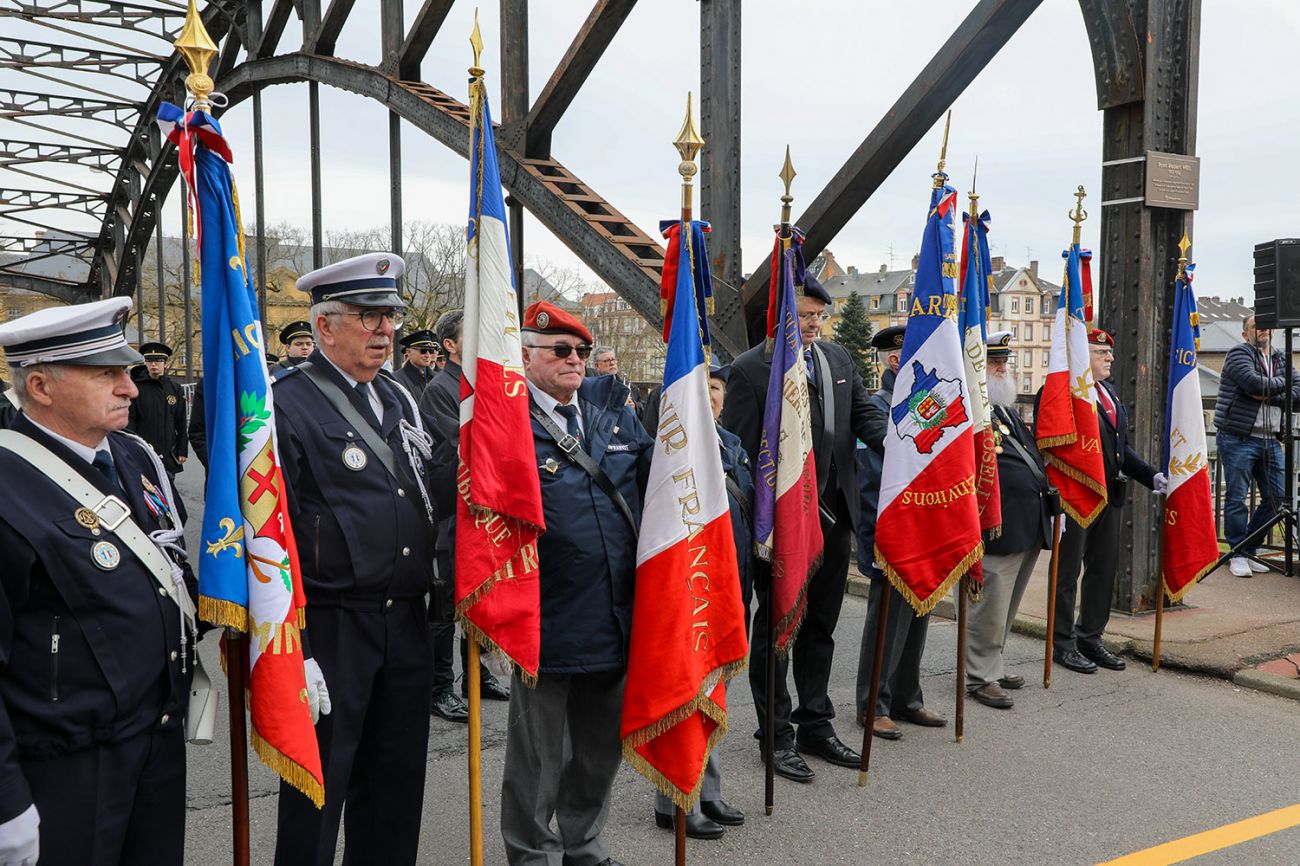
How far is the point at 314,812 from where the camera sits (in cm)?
293

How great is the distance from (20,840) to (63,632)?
416mm

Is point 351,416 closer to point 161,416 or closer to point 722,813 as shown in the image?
point 722,813

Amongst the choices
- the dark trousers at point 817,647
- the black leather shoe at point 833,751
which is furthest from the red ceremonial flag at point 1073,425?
the black leather shoe at point 833,751

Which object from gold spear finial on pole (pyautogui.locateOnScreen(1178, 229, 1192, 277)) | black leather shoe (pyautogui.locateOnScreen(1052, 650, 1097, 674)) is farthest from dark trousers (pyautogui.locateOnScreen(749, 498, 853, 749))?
gold spear finial on pole (pyautogui.locateOnScreen(1178, 229, 1192, 277))

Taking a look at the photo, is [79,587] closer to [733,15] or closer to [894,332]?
[894,332]

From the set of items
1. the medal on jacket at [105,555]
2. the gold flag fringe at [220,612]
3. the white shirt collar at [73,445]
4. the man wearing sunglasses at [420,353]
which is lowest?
the gold flag fringe at [220,612]

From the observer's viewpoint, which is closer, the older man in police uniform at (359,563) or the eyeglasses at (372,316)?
the older man in police uniform at (359,563)

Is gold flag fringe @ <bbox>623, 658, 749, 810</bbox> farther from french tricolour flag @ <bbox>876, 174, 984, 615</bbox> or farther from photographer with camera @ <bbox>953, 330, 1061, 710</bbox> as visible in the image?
photographer with camera @ <bbox>953, 330, 1061, 710</bbox>

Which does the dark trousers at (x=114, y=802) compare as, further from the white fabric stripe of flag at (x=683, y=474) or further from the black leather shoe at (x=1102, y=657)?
the black leather shoe at (x=1102, y=657)

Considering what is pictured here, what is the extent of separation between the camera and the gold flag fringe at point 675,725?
11.1 feet

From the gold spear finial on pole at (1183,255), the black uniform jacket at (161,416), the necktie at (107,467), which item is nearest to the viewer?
the necktie at (107,467)

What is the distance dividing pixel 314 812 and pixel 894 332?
3657 millimetres

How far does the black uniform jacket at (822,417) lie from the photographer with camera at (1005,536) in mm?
1009

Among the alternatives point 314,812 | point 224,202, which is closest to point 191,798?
point 314,812
